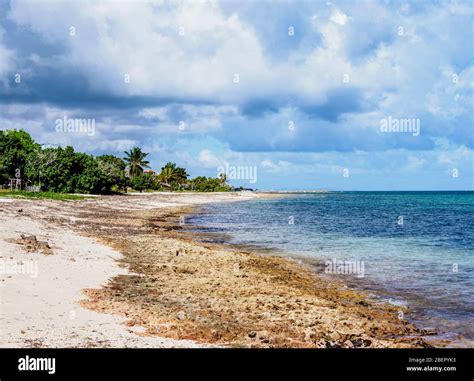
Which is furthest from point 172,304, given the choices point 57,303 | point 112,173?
point 112,173

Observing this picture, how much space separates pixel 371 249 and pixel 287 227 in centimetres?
1529

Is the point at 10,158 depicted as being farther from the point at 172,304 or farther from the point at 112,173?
the point at 172,304

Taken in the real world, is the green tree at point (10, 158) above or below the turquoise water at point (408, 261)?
above

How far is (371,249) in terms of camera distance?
3072 centimetres

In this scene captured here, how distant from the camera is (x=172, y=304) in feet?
43.2

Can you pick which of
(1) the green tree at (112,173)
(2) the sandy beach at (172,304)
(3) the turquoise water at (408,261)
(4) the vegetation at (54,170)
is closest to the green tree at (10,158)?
(4) the vegetation at (54,170)

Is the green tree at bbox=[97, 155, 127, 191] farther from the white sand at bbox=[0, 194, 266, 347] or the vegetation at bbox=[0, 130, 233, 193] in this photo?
the white sand at bbox=[0, 194, 266, 347]

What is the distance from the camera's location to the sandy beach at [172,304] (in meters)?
9.99

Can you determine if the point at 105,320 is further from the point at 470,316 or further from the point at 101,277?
the point at 470,316

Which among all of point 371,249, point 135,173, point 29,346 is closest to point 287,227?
point 371,249

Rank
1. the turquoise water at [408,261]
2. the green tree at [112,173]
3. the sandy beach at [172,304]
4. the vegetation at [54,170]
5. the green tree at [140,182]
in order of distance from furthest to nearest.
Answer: the green tree at [140,182]
the green tree at [112,173]
the vegetation at [54,170]
the turquoise water at [408,261]
the sandy beach at [172,304]

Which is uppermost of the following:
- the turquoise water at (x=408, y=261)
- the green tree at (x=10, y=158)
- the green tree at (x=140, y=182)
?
the green tree at (x=10, y=158)

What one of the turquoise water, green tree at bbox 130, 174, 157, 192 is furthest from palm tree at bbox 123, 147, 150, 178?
the turquoise water

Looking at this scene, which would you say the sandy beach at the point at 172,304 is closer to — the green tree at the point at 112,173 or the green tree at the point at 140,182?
the green tree at the point at 112,173
